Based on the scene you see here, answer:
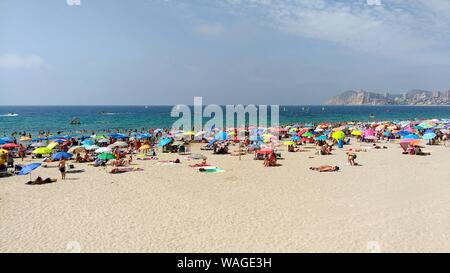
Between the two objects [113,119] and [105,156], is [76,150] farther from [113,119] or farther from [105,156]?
[113,119]

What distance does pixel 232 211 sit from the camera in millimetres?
10125

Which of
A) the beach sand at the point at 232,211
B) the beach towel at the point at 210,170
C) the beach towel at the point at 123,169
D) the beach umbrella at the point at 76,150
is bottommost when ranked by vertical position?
the beach sand at the point at 232,211

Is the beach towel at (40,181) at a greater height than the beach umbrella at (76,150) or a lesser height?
lesser

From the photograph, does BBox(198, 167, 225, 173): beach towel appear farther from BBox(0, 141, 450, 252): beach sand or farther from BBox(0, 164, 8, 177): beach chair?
BBox(0, 164, 8, 177): beach chair

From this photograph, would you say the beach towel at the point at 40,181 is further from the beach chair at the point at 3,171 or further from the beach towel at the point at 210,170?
the beach towel at the point at 210,170

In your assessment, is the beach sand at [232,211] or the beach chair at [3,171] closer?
the beach sand at [232,211]

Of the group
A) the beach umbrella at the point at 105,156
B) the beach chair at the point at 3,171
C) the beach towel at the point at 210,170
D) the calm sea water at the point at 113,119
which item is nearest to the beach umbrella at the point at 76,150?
the beach umbrella at the point at 105,156

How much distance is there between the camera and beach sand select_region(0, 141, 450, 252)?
7.75 meters

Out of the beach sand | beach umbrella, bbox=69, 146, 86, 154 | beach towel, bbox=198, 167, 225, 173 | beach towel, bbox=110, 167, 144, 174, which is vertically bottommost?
the beach sand

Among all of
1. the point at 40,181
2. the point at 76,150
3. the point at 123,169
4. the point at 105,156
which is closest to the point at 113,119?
the point at 76,150

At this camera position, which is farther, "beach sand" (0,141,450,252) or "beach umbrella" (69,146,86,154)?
"beach umbrella" (69,146,86,154)

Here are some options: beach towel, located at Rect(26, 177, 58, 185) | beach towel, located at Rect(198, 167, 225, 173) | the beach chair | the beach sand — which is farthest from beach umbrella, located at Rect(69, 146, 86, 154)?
beach towel, located at Rect(198, 167, 225, 173)

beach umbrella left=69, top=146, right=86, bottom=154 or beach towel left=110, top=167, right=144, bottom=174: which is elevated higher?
beach umbrella left=69, top=146, right=86, bottom=154

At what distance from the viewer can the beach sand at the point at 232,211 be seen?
7.75m
